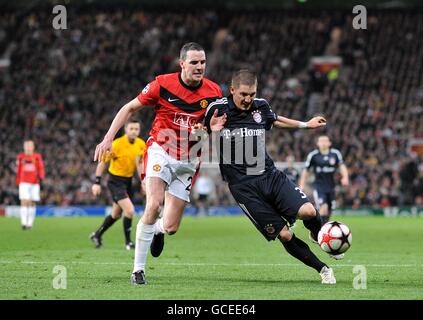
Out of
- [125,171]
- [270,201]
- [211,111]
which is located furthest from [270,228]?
[125,171]

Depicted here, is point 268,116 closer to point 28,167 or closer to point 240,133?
point 240,133

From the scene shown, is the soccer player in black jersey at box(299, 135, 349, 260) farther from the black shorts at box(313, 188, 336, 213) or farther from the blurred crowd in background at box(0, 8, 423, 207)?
the blurred crowd in background at box(0, 8, 423, 207)

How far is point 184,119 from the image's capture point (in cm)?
1033

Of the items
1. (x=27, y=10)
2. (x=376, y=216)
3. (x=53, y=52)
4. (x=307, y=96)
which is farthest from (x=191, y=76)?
(x=27, y=10)

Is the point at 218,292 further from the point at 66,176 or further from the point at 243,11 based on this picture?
the point at 243,11

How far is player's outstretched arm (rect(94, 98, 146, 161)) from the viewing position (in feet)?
31.9

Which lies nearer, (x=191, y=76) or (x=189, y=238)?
(x=191, y=76)

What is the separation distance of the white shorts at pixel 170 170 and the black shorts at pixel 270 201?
2.23 feet

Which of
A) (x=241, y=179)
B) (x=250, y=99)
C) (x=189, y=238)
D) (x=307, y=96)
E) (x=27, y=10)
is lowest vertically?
(x=189, y=238)

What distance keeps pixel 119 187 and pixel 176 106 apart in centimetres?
654

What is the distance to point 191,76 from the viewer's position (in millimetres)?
10125

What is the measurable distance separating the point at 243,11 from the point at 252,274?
3565 cm

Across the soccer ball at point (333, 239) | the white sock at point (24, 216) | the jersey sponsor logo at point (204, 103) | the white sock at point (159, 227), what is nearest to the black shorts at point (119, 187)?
the white sock at point (159, 227)

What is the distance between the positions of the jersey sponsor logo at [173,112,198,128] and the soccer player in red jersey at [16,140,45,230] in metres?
14.1
